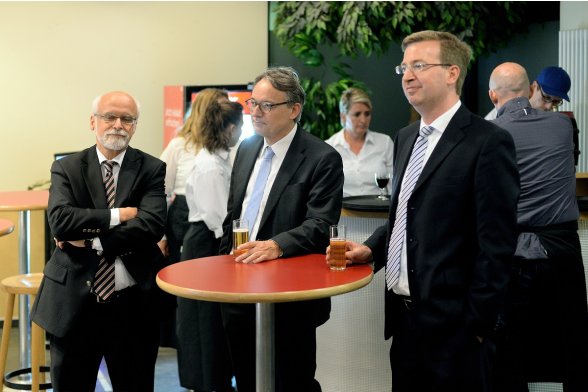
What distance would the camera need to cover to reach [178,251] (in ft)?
16.1

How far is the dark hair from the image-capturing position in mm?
4270

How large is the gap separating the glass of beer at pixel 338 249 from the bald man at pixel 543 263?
38.0 inches

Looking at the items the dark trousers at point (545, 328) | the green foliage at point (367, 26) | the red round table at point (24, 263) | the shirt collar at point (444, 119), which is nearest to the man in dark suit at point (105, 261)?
the shirt collar at point (444, 119)

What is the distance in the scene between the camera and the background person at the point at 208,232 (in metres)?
4.21

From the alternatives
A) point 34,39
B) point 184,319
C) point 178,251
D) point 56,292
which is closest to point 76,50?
point 34,39

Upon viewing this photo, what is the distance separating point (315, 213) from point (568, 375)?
1.38m

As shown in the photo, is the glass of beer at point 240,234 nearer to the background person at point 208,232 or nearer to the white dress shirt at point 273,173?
the white dress shirt at point 273,173

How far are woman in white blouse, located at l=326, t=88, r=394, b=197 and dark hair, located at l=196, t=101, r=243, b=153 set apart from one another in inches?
52.6

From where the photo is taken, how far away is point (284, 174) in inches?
121

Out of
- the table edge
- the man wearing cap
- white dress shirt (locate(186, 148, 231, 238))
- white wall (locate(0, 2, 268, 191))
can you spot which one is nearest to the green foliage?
white wall (locate(0, 2, 268, 191))

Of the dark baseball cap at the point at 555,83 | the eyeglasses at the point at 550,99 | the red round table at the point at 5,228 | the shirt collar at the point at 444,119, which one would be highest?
the dark baseball cap at the point at 555,83

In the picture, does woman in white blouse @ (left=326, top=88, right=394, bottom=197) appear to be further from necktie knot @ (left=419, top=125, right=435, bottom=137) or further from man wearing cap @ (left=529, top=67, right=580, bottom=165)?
necktie knot @ (left=419, top=125, right=435, bottom=137)

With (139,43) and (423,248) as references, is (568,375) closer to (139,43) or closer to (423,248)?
(423,248)

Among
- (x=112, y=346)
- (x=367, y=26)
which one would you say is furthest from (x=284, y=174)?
(x=367, y=26)
